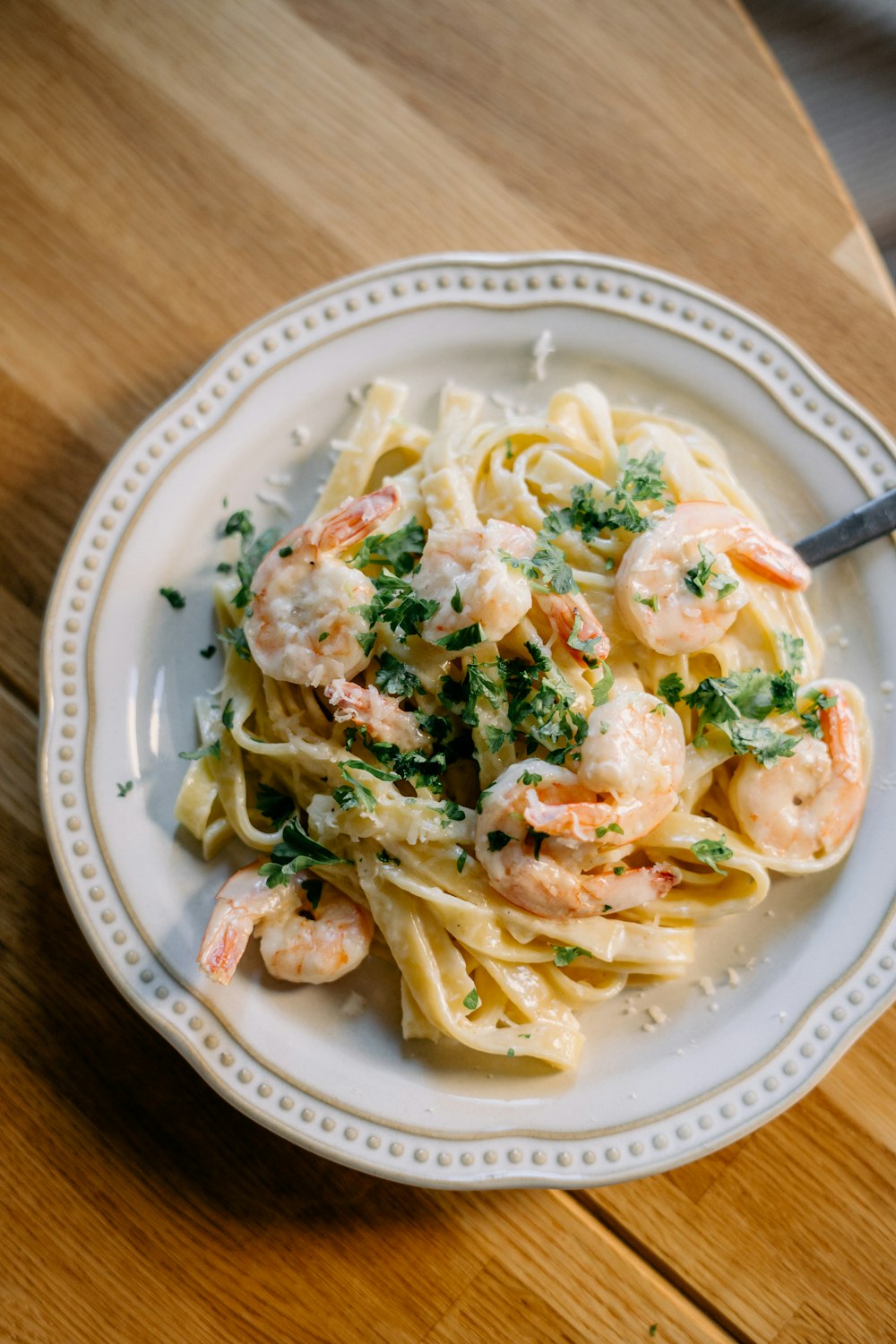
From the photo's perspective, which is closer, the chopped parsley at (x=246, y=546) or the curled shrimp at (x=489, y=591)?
the curled shrimp at (x=489, y=591)

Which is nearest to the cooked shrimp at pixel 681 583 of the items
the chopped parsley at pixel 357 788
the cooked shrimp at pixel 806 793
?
the cooked shrimp at pixel 806 793

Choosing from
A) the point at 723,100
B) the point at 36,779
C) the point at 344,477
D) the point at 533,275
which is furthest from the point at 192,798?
the point at 723,100

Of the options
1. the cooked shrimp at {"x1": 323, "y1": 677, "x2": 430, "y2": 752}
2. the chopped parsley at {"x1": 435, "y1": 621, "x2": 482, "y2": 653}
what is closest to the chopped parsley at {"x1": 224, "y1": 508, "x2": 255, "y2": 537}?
the cooked shrimp at {"x1": 323, "y1": 677, "x2": 430, "y2": 752}

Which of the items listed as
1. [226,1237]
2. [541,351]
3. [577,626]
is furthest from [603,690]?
[226,1237]

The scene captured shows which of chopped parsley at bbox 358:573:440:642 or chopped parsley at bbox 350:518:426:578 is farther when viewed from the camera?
chopped parsley at bbox 350:518:426:578

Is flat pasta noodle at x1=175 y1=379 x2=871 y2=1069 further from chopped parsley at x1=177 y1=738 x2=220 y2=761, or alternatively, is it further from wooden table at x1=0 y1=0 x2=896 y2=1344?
wooden table at x1=0 y1=0 x2=896 y2=1344

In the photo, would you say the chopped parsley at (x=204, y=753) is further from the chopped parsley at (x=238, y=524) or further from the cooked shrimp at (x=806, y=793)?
the cooked shrimp at (x=806, y=793)

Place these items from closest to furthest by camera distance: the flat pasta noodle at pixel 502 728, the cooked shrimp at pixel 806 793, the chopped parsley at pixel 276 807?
1. the flat pasta noodle at pixel 502 728
2. the cooked shrimp at pixel 806 793
3. the chopped parsley at pixel 276 807

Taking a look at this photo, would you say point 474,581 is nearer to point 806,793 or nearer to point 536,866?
point 536,866
